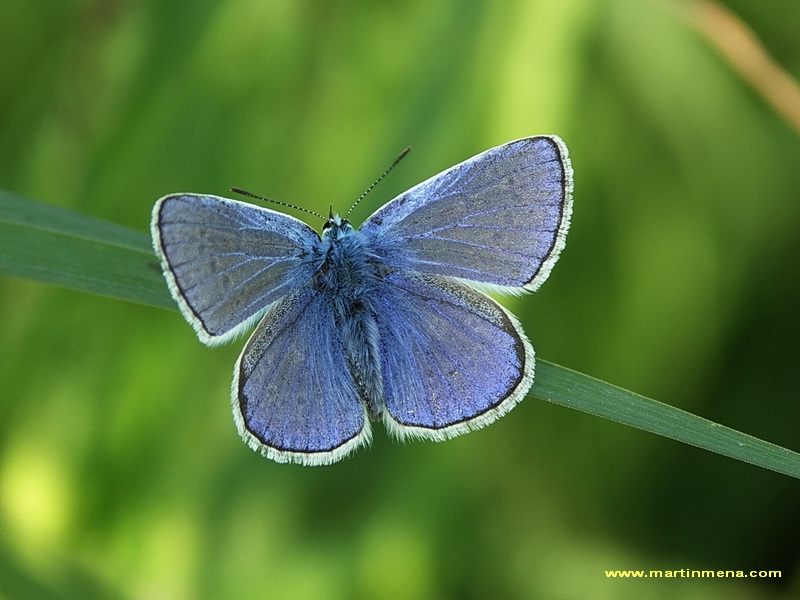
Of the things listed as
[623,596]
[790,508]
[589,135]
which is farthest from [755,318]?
[623,596]

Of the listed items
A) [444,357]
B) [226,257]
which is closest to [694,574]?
[444,357]

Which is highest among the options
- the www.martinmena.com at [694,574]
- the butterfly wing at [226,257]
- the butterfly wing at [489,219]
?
the butterfly wing at [489,219]

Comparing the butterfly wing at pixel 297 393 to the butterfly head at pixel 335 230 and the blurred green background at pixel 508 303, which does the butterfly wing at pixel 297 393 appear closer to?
the butterfly head at pixel 335 230

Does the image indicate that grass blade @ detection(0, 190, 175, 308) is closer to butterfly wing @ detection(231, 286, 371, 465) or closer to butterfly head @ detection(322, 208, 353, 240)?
butterfly wing @ detection(231, 286, 371, 465)

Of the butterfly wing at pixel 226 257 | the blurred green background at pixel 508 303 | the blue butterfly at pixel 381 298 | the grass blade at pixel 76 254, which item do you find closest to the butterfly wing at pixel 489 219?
the blue butterfly at pixel 381 298

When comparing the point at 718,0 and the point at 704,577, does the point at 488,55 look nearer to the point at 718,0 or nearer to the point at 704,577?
the point at 718,0

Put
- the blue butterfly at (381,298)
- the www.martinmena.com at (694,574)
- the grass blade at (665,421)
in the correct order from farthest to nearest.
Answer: the www.martinmena.com at (694,574) < the blue butterfly at (381,298) < the grass blade at (665,421)

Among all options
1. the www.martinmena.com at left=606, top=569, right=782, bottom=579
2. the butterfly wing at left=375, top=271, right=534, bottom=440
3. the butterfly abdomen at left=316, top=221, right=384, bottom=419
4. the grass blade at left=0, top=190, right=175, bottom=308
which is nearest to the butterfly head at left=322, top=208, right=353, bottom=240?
the butterfly abdomen at left=316, top=221, right=384, bottom=419
